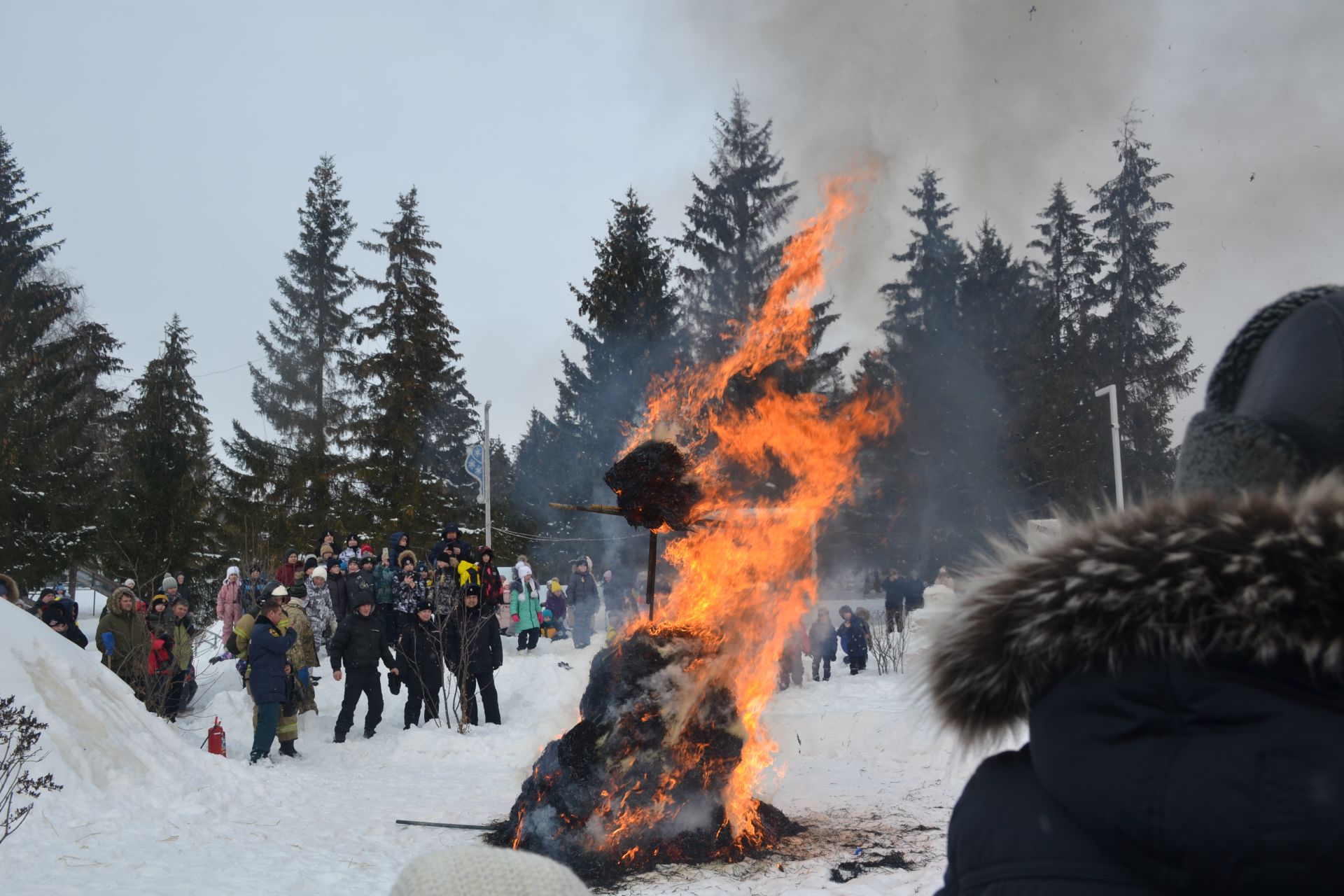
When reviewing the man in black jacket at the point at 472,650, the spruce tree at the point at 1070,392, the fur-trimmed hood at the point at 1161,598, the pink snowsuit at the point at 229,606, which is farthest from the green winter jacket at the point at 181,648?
the spruce tree at the point at 1070,392

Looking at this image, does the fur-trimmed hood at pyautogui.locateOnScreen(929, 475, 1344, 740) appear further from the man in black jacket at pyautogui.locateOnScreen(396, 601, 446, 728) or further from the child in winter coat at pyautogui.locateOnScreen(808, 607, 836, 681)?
the child in winter coat at pyautogui.locateOnScreen(808, 607, 836, 681)

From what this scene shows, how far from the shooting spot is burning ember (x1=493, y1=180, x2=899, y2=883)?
25.3 feet

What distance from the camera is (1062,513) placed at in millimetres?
1687

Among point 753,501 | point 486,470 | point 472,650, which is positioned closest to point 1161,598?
point 753,501

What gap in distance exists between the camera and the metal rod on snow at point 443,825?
890 centimetres

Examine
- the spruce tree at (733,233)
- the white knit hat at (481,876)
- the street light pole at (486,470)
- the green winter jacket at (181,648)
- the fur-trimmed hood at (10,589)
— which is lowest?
the green winter jacket at (181,648)

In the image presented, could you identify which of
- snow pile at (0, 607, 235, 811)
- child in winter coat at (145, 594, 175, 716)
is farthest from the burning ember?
child in winter coat at (145, 594, 175, 716)

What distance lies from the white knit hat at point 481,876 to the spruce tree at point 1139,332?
112 feet

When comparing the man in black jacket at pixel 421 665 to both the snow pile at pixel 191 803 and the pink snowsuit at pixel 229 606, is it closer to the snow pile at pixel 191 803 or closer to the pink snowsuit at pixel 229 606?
the snow pile at pixel 191 803

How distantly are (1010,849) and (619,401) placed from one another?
30051mm

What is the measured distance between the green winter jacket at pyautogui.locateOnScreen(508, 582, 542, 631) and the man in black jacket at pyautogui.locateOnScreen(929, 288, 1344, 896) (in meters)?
18.0

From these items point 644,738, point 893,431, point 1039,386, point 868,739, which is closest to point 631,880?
point 644,738

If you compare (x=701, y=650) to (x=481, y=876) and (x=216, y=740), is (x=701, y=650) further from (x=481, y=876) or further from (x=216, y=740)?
(x=481, y=876)

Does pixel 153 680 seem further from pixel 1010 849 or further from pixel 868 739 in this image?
pixel 1010 849
